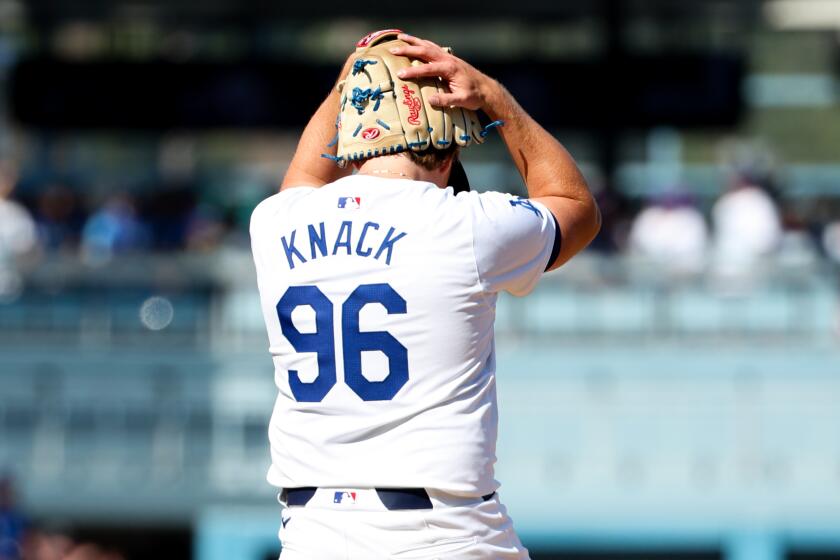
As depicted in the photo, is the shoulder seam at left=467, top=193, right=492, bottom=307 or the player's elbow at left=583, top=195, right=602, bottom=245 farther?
the player's elbow at left=583, top=195, right=602, bottom=245

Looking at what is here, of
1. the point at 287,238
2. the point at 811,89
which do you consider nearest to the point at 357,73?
the point at 287,238

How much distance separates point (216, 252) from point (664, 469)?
3677mm

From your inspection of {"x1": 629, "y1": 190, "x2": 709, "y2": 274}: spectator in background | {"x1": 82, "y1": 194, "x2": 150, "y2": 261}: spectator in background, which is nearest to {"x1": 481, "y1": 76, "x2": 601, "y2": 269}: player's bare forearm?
{"x1": 629, "y1": 190, "x2": 709, "y2": 274}: spectator in background

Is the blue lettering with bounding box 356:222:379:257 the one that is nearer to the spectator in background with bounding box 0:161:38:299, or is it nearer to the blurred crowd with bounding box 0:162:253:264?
Result: the spectator in background with bounding box 0:161:38:299

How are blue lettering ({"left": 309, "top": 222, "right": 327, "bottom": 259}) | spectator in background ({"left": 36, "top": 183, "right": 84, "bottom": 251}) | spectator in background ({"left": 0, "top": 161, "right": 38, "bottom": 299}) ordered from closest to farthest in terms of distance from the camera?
blue lettering ({"left": 309, "top": 222, "right": 327, "bottom": 259}) → spectator in background ({"left": 0, "top": 161, "right": 38, "bottom": 299}) → spectator in background ({"left": 36, "top": 183, "right": 84, "bottom": 251})

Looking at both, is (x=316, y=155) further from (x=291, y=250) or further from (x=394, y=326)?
(x=394, y=326)

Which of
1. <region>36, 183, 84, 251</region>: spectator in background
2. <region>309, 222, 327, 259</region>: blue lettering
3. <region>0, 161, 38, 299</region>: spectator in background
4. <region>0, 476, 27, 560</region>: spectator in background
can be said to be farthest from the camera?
<region>36, 183, 84, 251</region>: spectator in background

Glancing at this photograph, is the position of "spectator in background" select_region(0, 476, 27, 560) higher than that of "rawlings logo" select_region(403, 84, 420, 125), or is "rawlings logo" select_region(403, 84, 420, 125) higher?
"rawlings logo" select_region(403, 84, 420, 125)

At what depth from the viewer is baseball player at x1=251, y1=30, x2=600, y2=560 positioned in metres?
2.62

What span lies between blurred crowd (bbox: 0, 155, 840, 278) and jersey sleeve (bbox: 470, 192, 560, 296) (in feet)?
24.4

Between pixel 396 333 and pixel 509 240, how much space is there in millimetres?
274

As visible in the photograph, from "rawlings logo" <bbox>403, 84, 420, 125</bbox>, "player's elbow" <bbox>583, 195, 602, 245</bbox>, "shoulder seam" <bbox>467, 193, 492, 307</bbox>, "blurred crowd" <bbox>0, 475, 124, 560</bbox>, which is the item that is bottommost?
"blurred crowd" <bbox>0, 475, 124, 560</bbox>

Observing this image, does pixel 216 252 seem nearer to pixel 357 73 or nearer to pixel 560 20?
pixel 560 20

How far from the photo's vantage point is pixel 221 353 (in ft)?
34.4
